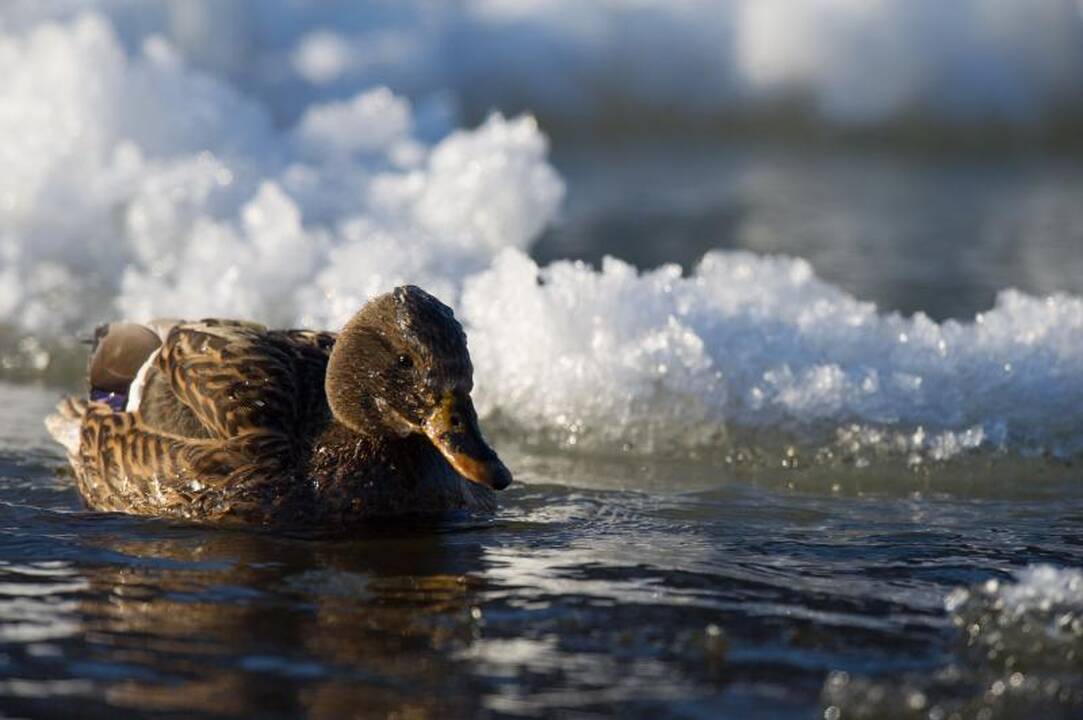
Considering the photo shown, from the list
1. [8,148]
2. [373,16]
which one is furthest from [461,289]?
[373,16]

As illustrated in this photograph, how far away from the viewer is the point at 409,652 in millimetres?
4246

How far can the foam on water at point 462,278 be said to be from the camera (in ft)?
21.9

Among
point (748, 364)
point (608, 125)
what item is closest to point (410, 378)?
point (748, 364)

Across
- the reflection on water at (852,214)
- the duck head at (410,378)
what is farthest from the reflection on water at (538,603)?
the reflection on water at (852,214)

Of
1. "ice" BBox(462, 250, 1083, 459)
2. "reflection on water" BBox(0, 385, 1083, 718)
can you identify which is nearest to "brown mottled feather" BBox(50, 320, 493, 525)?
"reflection on water" BBox(0, 385, 1083, 718)

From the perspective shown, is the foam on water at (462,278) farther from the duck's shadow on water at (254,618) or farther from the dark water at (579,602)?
the duck's shadow on water at (254,618)

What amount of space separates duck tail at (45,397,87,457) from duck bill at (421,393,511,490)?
1.43 metres

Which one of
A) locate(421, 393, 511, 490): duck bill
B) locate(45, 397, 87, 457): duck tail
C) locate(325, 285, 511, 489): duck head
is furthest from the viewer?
locate(45, 397, 87, 457): duck tail

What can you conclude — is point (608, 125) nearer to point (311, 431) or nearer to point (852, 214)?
point (852, 214)

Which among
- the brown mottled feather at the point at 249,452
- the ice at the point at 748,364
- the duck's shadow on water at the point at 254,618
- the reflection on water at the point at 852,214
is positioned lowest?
the duck's shadow on water at the point at 254,618

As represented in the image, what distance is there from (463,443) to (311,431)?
0.58 meters

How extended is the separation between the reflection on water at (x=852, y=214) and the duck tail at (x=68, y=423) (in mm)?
4074

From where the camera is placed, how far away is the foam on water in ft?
21.9

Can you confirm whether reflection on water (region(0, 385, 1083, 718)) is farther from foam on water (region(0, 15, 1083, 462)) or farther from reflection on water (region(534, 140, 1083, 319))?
reflection on water (region(534, 140, 1083, 319))
